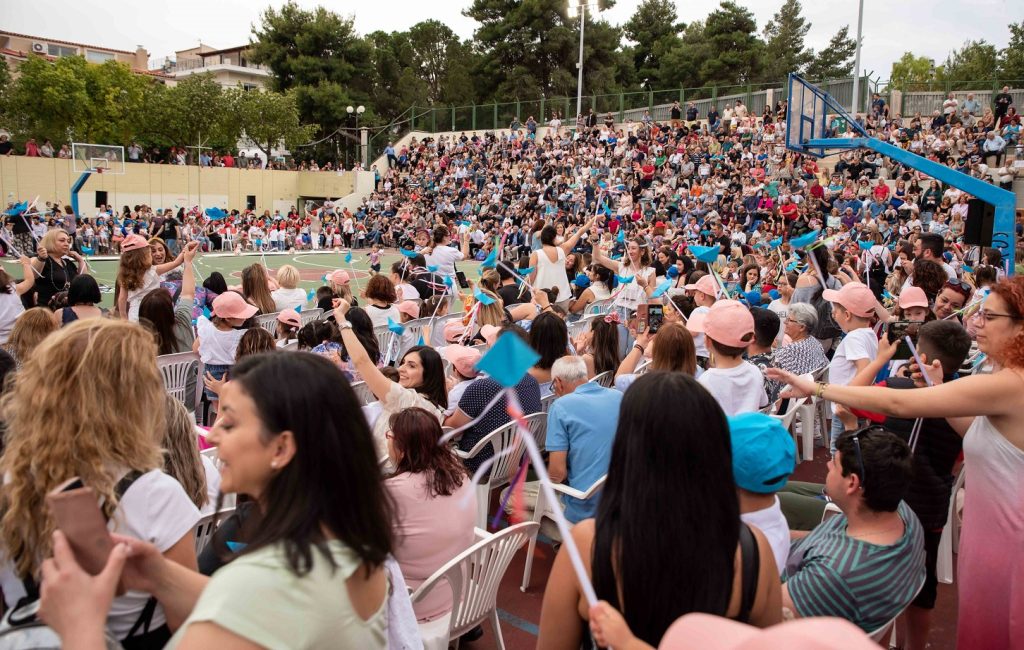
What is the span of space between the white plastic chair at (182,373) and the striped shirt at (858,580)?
4754 mm

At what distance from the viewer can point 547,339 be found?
4727mm

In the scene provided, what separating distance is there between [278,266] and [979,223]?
62.3 ft

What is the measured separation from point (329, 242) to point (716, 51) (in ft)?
105

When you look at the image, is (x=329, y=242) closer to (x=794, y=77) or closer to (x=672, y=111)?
(x=672, y=111)

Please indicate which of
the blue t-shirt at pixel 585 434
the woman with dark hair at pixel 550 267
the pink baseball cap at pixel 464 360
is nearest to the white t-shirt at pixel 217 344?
the pink baseball cap at pixel 464 360

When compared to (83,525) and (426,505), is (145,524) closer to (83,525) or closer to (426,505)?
(83,525)

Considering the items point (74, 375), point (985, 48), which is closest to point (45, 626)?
point (74, 375)

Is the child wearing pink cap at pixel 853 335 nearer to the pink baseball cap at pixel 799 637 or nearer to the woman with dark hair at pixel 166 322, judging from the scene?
the pink baseball cap at pixel 799 637

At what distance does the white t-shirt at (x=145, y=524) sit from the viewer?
185 cm

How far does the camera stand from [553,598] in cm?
172

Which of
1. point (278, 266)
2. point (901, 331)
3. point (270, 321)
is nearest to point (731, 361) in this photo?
point (901, 331)

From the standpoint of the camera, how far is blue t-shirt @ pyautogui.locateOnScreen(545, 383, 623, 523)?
364 cm

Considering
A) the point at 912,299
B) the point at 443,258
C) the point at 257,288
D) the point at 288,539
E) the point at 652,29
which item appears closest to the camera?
the point at 288,539

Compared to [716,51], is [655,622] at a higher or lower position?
lower
